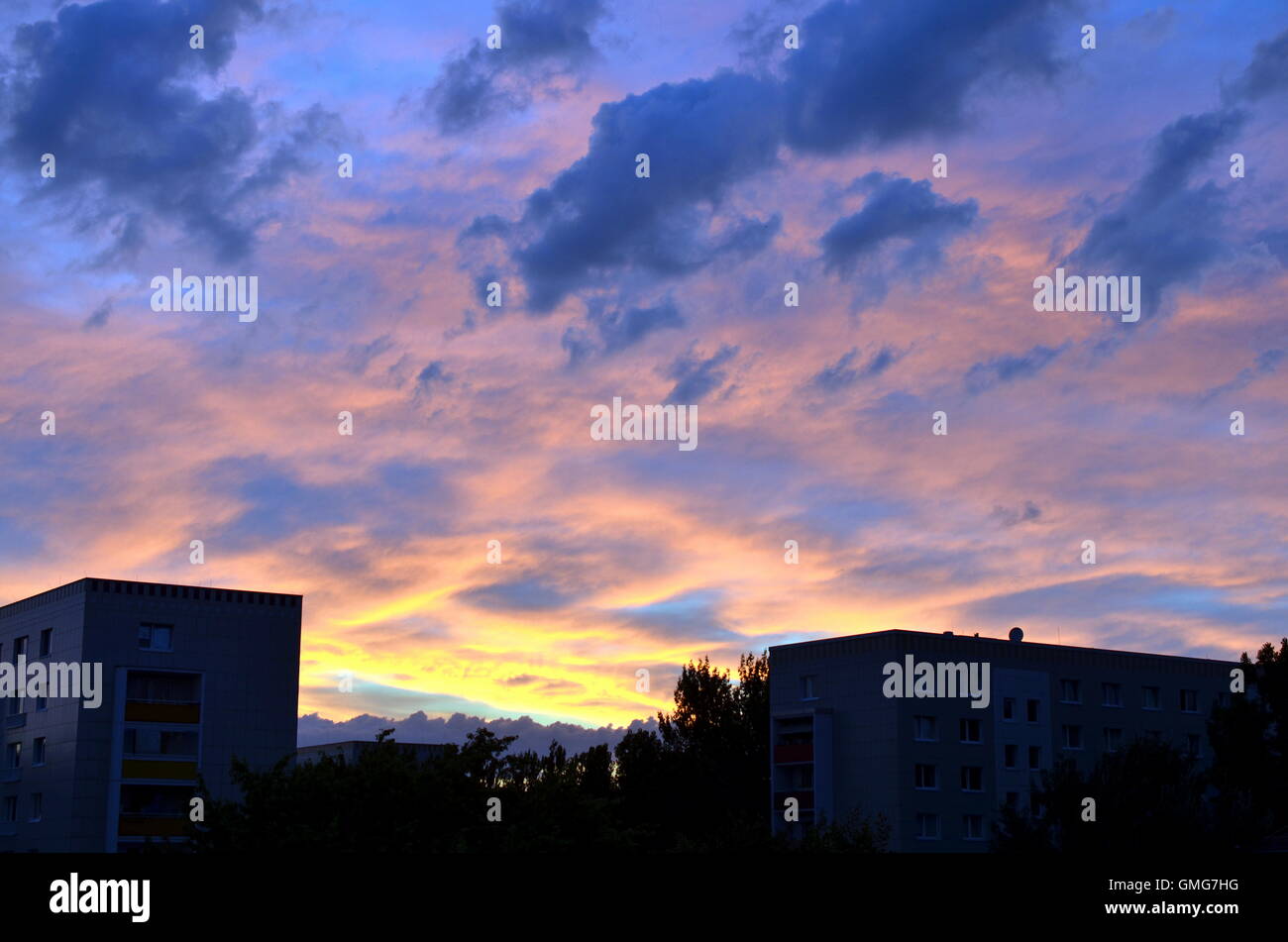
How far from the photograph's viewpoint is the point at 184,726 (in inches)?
2963

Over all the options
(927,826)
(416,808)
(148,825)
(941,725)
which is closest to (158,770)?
(148,825)

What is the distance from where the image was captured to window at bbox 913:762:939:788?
82.1 meters

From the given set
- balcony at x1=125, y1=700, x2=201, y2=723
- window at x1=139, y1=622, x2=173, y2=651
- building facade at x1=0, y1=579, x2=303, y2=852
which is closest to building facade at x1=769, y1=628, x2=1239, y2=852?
building facade at x1=0, y1=579, x2=303, y2=852

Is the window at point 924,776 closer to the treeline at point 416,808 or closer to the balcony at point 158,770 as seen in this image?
the balcony at point 158,770

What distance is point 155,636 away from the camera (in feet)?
250

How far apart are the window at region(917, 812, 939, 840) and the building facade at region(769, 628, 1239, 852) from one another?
0.08m

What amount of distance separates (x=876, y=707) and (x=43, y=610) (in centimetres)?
4844

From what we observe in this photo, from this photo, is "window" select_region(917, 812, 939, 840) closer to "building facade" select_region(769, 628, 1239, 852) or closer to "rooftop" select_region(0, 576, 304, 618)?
"building facade" select_region(769, 628, 1239, 852)

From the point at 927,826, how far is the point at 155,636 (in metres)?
45.2

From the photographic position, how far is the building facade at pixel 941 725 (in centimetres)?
8200

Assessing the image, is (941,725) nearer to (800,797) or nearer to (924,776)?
(924,776)

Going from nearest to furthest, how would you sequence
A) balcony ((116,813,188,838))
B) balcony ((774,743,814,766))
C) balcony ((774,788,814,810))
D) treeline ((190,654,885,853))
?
treeline ((190,654,885,853))
balcony ((116,813,188,838))
balcony ((774,743,814,766))
balcony ((774,788,814,810))
